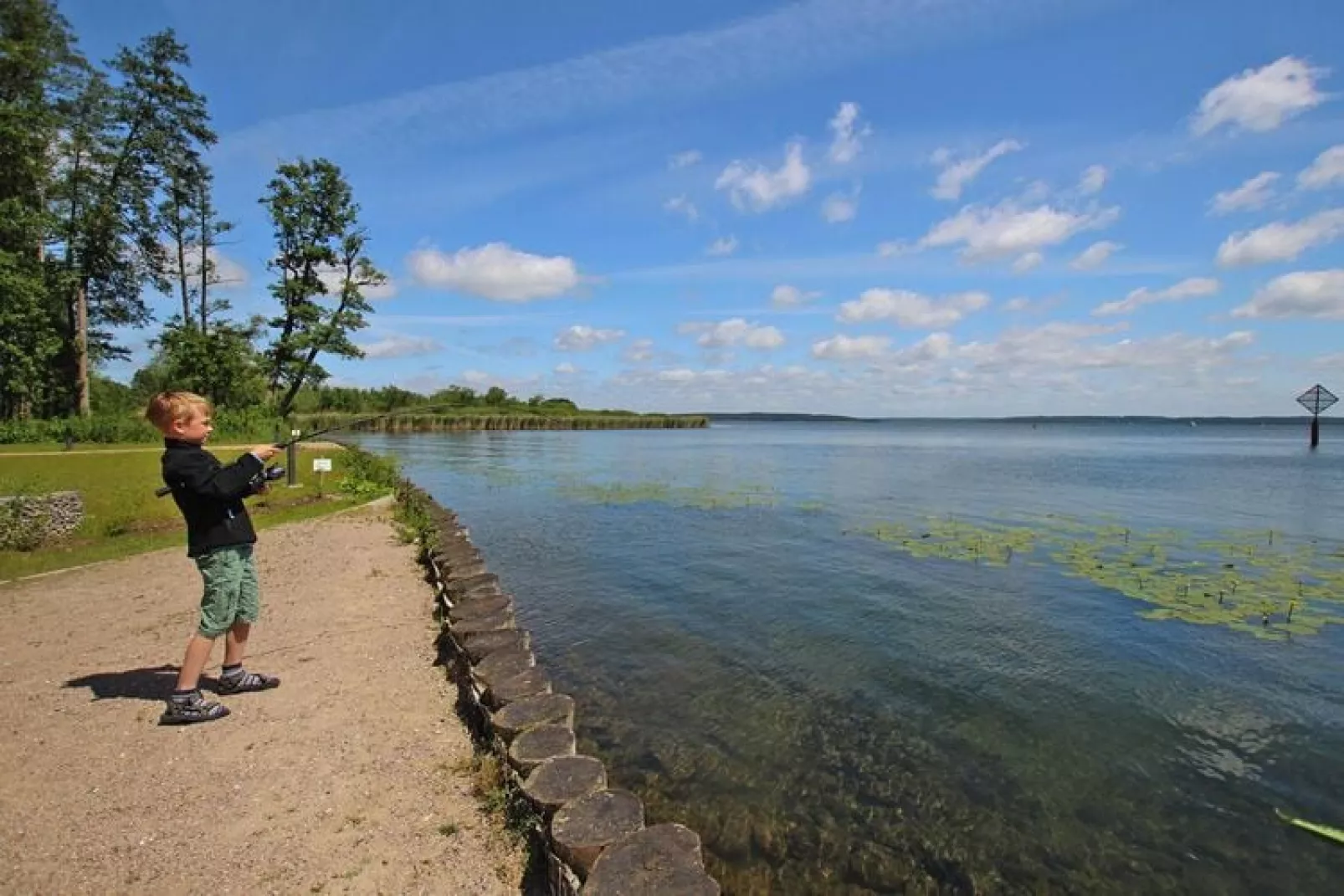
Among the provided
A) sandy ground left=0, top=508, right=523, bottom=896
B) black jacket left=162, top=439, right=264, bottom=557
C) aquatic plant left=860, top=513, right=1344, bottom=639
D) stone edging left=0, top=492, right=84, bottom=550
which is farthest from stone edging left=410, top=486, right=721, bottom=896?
stone edging left=0, top=492, right=84, bottom=550

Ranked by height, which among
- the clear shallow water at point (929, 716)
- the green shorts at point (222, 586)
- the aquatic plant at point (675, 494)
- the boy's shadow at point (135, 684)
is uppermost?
the green shorts at point (222, 586)

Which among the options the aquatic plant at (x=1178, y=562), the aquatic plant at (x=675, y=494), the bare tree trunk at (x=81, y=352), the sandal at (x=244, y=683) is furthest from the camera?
the bare tree trunk at (x=81, y=352)

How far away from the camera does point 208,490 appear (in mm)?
5258

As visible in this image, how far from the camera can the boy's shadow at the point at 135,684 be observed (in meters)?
6.26

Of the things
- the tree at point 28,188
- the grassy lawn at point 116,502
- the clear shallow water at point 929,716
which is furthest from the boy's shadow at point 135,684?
the tree at point 28,188

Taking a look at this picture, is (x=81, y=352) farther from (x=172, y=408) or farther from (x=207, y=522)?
Answer: (x=207, y=522)

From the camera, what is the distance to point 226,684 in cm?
619

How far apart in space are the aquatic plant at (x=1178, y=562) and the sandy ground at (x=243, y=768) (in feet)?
32.1

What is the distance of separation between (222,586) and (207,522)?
55cm

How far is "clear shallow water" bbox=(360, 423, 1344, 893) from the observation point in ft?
15.6

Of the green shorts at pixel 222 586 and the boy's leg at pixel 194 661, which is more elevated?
the green shorts at pixel 222 586

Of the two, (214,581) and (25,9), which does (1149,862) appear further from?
(25,9)

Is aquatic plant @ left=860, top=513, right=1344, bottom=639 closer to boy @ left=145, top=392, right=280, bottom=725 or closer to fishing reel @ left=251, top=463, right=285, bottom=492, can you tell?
fishing reel @ left=251, top=463, right=285, bottom=492

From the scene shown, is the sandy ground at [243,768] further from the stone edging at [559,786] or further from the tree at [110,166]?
the tree at [110,166]
